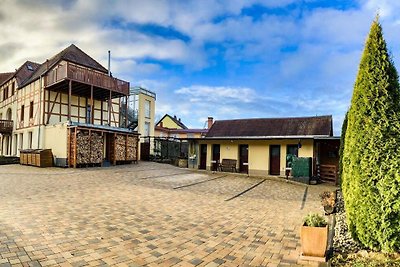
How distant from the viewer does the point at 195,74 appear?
60.4 ft

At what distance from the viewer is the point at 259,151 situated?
16.3m

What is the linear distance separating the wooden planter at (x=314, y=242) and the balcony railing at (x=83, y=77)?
1709 centimetres

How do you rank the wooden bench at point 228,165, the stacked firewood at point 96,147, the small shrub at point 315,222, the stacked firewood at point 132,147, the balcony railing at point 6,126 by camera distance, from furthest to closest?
the balcony railing at point 6,126 < the stacked firewood at point 132,147 < the wooden bench at point 228,165 < the stacked firewood at point 96,147 < the small shrub at point 315,222

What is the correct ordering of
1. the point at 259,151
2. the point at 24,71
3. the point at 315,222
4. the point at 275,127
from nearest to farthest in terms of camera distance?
the point at 315,222
the point at 259,151
the point at 275,127
the point at 24,71

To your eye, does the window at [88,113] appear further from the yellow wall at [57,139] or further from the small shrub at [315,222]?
the small shrub at [315,222]

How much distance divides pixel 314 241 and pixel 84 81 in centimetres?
1772

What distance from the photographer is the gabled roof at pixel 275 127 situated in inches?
632

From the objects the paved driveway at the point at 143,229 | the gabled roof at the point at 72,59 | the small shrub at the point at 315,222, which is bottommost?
the paved driveway at the point at 143,229

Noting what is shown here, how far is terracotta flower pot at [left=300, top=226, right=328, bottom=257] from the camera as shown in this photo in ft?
11.3

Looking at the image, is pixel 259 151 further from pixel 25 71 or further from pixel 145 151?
pixel 25 71

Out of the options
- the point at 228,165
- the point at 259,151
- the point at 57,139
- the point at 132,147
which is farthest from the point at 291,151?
the point at 57,139

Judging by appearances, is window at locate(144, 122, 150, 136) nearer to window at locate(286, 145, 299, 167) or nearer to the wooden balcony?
the wooden balcony

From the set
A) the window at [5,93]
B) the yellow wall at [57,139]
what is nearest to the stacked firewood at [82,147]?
the yellow wall at [57,139]

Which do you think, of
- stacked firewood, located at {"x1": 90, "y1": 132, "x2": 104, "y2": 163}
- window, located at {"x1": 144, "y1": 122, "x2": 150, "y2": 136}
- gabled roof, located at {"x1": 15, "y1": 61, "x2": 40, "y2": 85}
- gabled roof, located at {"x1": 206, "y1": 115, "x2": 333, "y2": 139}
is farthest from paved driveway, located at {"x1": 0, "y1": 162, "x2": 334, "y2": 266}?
gabled roof, located at {"x1": 15, "y1": 61, "x2": 40, "y2": 85}
